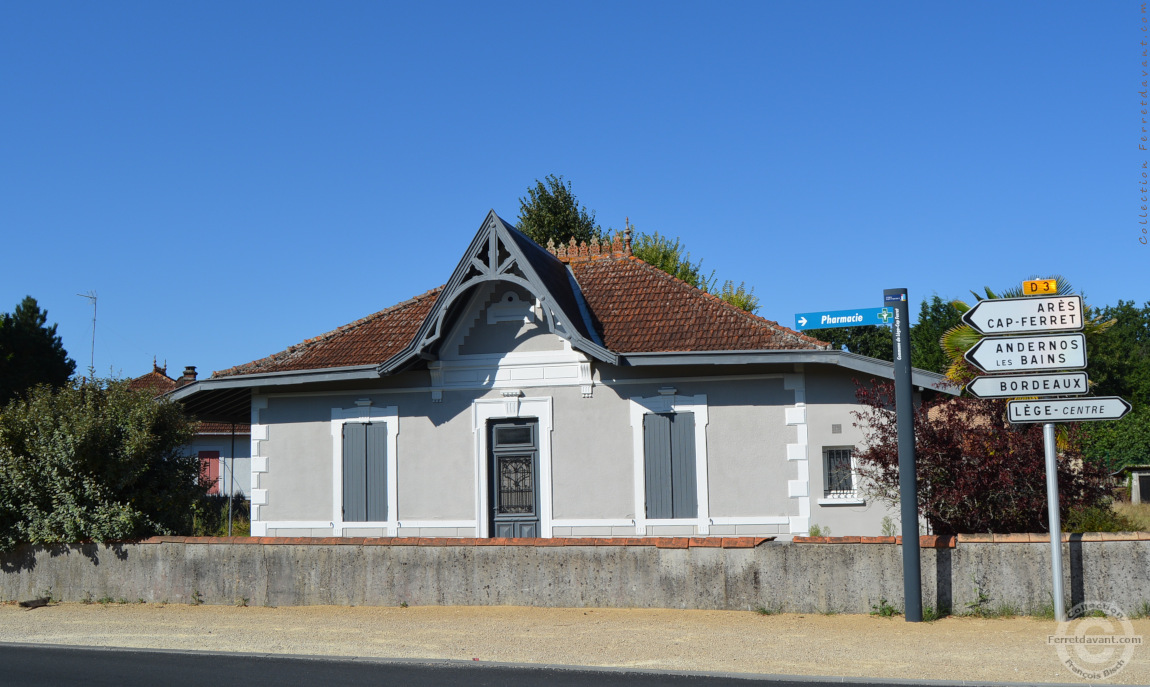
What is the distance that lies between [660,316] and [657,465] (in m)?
2.50

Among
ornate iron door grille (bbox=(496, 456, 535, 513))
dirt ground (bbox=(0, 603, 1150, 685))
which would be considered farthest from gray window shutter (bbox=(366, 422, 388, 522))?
dirt ground (bbox=(0, 603, 1150, 685))

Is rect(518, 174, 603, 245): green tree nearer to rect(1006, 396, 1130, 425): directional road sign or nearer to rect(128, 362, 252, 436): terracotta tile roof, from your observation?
rect(128, 362, 252, 436): terracotta tile roof

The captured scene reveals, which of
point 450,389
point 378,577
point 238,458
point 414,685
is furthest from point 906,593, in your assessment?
point 238,458

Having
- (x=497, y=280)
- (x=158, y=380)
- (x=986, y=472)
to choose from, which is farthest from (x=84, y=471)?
(x=158, y=380)

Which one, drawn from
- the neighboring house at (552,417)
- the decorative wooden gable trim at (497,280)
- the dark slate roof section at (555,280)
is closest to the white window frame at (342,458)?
the neighboring house at (552,417)

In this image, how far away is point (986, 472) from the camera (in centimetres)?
1128

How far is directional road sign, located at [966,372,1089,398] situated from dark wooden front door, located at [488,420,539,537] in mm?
7835

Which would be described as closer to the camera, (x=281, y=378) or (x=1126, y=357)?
(x=281, y=378)

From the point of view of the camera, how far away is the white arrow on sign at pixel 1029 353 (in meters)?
9.73

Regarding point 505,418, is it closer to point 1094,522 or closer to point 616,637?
point 616,637

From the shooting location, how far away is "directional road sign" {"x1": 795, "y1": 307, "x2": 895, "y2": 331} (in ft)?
33.0

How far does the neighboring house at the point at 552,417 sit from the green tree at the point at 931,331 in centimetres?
3123

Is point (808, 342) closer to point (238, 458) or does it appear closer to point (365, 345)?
point (365, 345)

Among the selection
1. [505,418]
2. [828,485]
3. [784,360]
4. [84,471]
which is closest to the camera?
[84,471]
